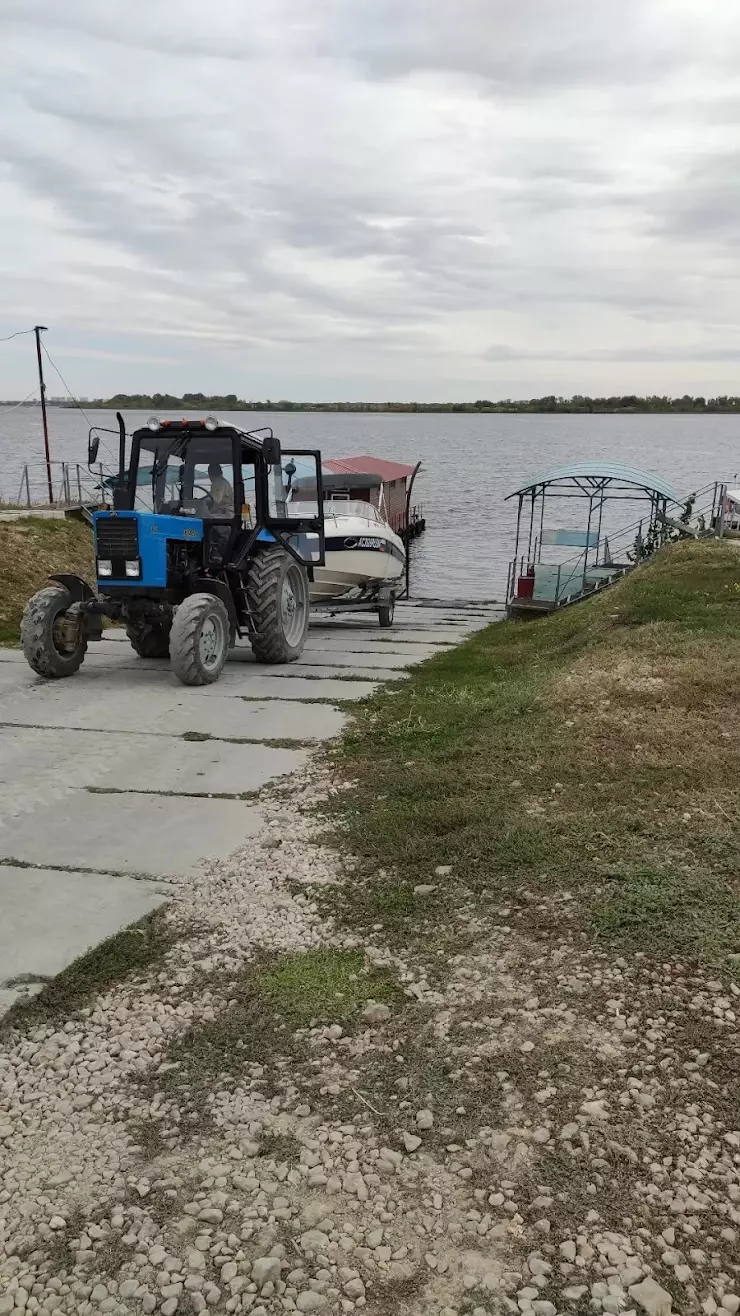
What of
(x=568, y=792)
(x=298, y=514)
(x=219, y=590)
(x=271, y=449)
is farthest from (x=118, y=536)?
(x=568, y=792)

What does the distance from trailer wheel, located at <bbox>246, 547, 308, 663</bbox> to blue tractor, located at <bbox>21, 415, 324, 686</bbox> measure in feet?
0.04

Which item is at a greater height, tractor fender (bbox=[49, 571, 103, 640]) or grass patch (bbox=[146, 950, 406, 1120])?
tractor fender (bbox=[49, 571, 103, 640])

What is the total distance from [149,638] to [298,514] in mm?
2721

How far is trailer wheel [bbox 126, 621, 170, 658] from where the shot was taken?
11.1 meters

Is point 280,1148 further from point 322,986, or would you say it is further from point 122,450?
point 122,450

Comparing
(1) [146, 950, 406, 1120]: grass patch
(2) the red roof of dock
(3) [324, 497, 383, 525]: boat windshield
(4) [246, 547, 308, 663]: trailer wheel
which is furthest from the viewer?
(2) the red roof of dock

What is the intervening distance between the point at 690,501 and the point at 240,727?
51.5ft

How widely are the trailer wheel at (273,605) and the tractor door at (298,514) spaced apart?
0.41 m

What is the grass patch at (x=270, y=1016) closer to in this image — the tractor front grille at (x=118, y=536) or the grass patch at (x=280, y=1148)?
the grass patch at (x=280, y=1148)

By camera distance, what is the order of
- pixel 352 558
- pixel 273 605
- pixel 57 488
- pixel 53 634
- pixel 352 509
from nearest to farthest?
pixel 53 634, pixel 273 605, pixel 352 558, pixel 352 509, pixel 57 488

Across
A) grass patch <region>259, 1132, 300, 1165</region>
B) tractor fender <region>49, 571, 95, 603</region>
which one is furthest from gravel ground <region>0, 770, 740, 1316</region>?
tractor fender <region>49, 571, 95, 603</region>

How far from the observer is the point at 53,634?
988 centimetres

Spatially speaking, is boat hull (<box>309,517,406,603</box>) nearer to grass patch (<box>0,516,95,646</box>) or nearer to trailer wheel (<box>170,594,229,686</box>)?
grass patch (<box>0,516,95,646</box>)

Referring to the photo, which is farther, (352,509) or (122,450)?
(352,509)
